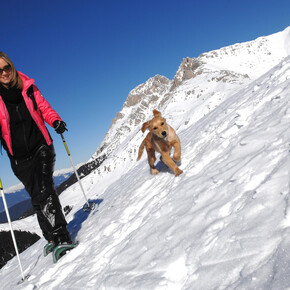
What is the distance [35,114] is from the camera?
191 inches

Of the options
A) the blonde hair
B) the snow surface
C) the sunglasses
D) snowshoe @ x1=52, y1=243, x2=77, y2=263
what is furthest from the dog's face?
the sunglasses

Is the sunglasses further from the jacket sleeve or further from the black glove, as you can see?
the black glove

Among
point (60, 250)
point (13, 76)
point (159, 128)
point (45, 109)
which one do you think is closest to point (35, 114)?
point (45, 109)

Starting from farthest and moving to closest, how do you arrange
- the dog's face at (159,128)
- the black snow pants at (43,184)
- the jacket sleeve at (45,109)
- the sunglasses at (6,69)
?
the dog's face at (159,128) → the jacket sleeve at (45,109) → the black snow pants at (43,184) → the sunglasses at (6,69)

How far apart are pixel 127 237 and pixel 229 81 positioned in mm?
99426

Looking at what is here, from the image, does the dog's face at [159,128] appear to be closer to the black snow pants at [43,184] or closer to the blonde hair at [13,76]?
the black snow pants at [43,184]

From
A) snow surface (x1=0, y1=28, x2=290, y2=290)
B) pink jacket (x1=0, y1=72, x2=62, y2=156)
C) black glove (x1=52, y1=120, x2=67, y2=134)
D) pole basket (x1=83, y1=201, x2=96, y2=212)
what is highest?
pink jacket (x1=0, y1=72, x2=62, y2=156)

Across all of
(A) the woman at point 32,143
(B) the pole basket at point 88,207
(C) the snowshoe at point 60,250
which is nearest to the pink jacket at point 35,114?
(A) the woman at point 32,143

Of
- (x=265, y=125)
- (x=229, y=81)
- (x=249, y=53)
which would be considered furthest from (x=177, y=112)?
(x=249, y=53)

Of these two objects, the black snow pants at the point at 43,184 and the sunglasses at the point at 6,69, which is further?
the black snow pants at the point at 43,184

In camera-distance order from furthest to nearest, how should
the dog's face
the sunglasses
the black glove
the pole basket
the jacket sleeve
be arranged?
1. the pole basket
2. the dog's face
3. the black glove
4. the jacket sleeve
5. the sunglasses

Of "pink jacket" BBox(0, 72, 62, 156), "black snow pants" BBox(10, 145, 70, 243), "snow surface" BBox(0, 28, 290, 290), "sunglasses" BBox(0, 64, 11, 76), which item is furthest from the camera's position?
"black snow pants" BBox(10, 145, 70, 243)

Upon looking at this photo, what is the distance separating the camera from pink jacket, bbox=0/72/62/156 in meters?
4.59

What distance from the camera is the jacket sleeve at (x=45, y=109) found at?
5.00 meters
